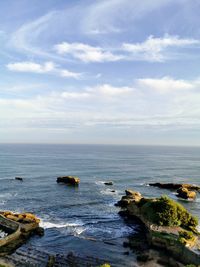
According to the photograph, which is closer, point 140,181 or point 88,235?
point 88,235

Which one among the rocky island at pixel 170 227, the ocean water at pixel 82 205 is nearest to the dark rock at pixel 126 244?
the ocean water at pixel 82 205

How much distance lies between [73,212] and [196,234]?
32.8 metres

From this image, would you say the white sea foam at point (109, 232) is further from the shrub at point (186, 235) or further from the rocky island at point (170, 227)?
the shrub at point (186, 235)

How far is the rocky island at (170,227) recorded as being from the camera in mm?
52938

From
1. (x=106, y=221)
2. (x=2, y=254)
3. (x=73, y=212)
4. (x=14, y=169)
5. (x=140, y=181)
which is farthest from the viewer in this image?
(x=14, y=169)

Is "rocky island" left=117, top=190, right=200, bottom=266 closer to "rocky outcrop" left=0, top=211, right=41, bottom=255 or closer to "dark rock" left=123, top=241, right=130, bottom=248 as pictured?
"dark rock" left=123, top=241, right=130, bottom=248

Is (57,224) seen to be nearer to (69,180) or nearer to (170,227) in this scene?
(170,227)

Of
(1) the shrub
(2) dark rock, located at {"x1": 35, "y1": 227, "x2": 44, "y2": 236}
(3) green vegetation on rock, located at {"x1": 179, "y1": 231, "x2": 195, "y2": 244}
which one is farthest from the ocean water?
(1) the shrub

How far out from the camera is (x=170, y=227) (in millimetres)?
62469

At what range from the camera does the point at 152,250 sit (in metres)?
56.5

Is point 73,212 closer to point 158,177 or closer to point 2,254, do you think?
point 2,254

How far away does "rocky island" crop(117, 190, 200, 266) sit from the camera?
5294 cm

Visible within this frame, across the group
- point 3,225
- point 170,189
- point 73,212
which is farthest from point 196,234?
point 170,189

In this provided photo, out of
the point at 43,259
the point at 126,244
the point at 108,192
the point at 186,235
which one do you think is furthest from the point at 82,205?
the point at 186,235
